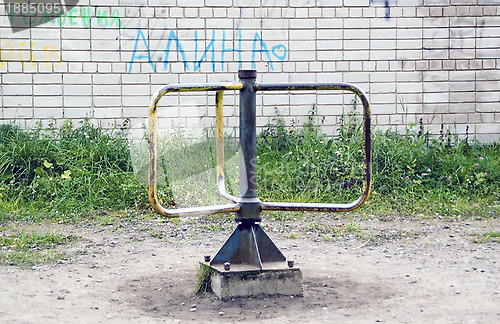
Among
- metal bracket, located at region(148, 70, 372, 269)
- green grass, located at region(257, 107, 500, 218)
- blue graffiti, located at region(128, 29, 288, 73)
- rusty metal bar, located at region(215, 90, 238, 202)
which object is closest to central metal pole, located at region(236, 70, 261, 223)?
metal bracket, located at region(148, 70, 372, 269)

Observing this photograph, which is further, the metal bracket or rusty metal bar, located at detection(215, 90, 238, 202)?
rusty metal bar, located at detection(215, 90, 238, 202)

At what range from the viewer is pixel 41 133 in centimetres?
644

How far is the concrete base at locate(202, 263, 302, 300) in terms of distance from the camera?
3471 mm

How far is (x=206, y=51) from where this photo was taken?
6.66 metres

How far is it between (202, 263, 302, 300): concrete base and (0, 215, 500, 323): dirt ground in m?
0.04

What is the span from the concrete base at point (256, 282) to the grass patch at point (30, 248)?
1323 millimetres

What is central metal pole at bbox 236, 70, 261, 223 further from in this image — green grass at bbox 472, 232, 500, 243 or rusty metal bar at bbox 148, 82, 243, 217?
green grass at bbox 472, 232, 500, 243

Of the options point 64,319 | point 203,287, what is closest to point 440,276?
point 203,287

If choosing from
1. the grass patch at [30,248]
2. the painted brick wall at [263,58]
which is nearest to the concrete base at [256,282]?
the grass patch at [30,248]

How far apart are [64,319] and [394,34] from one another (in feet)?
15.7

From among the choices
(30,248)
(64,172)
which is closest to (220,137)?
(30,248)

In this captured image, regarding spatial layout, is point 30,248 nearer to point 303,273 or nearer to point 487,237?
point 303,273

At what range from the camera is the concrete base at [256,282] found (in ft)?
11.4

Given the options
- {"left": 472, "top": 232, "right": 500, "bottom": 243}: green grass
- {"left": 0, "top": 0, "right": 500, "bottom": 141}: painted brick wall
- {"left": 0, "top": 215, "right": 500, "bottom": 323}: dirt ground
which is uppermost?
{"left": 0, "top": 0, "right": 500, "bottom": 141}: painted brick wall
